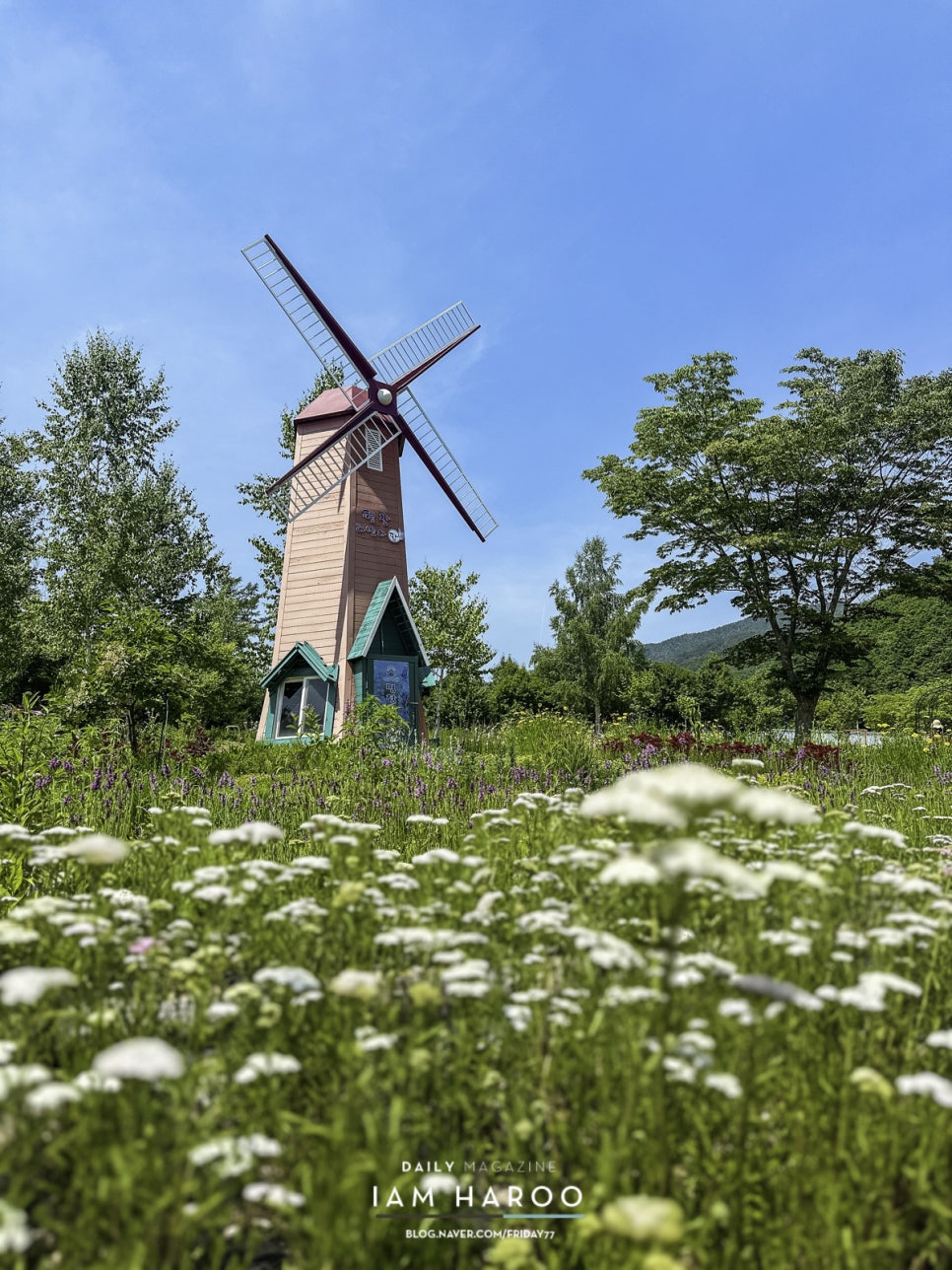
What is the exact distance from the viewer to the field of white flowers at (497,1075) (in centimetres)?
181

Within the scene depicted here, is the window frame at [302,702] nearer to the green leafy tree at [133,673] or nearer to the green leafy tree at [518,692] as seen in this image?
the green leafy tree at [133,673]

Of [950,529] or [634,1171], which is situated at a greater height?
[950,529]

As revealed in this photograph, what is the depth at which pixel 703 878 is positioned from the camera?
9.33ft

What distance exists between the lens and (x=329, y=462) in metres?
19.5

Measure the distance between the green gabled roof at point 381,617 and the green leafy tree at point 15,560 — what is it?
50.6ft

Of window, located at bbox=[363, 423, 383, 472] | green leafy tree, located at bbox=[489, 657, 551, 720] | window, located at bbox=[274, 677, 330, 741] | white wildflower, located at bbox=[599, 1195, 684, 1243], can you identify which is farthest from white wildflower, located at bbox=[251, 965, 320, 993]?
green leafy tree, located at bbox=[489, 657, 551, 720]

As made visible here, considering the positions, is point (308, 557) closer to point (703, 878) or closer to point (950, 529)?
point (703, 878)

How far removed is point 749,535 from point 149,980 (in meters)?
24.2

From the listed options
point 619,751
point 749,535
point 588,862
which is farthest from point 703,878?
point 749,535

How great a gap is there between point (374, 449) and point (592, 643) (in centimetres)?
2235

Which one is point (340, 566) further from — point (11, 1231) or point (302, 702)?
point (11, 1231)

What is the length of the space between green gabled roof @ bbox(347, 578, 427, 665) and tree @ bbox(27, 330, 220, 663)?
11.0 meters

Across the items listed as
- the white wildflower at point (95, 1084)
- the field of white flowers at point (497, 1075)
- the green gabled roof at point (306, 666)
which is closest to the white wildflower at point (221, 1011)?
the field of white flowers at point (497, 1075)

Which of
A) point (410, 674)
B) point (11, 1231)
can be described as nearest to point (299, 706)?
point (410, 674)
